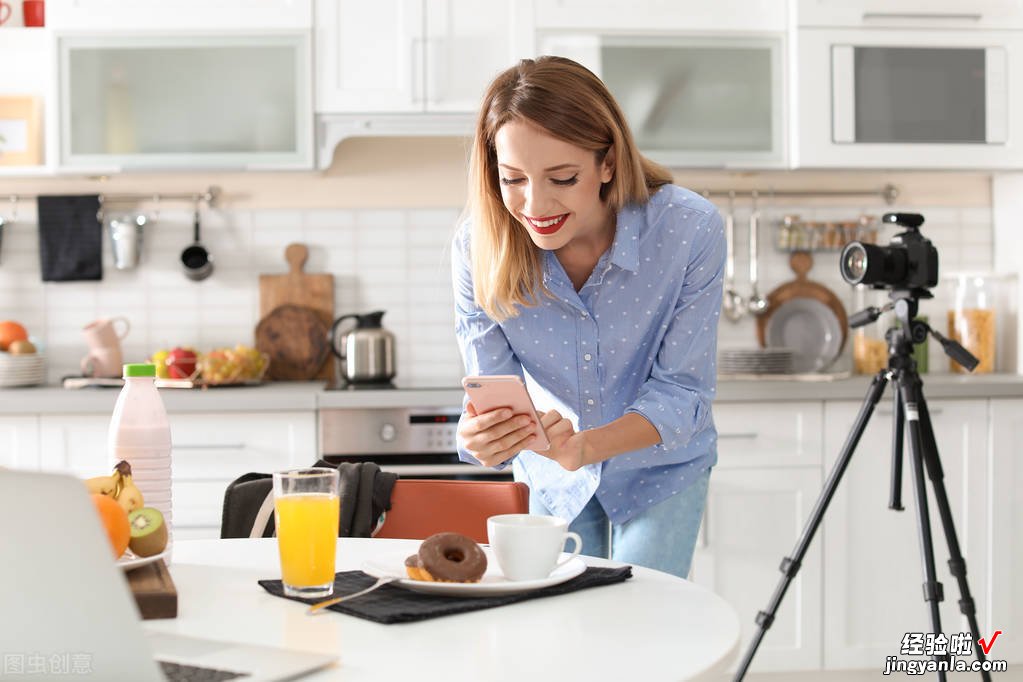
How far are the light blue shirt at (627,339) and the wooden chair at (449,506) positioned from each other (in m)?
0.08

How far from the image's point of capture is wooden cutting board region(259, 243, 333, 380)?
3.56 metres

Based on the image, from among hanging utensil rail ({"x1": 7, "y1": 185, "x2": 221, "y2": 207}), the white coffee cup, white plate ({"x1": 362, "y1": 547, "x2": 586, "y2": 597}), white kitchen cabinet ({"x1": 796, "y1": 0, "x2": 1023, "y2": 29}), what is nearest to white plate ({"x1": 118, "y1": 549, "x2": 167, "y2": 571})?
white plate ({"x1": 362, "y1": 547, "x2": 586, "y2": 597})

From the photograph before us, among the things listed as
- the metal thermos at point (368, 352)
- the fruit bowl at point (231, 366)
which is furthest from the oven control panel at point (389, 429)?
the fruit bowl at point (231, 366)

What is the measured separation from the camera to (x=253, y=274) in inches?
141

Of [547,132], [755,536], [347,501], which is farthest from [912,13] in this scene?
[347,501]

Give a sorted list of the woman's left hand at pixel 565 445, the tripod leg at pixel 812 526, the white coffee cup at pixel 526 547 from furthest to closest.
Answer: the tripod leg at pixel 812 526, the woman's left hand at pixel 565 445, the white coffee cup at pixel 526 547

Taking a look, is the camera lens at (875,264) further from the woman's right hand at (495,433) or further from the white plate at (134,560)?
the white plate at (134,560)

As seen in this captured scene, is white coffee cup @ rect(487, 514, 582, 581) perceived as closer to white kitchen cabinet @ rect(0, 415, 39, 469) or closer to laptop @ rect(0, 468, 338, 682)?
laptop @ rect(0, 468, 338, 682)

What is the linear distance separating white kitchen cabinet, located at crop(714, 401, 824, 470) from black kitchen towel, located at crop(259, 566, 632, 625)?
1895 millimetres

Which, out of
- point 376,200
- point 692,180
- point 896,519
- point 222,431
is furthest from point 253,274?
point 896,519

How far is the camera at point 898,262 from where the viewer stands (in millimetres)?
2502

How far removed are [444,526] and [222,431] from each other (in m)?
1.46

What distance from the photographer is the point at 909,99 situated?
332 cm

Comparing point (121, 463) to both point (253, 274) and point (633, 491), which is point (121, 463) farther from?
point (253, 274)
